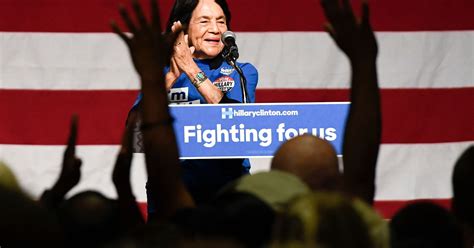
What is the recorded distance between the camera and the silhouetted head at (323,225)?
1.11 m

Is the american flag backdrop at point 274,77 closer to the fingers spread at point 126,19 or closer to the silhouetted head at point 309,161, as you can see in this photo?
the silhouetted head at point 309,161

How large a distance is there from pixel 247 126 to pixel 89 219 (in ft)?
5.54

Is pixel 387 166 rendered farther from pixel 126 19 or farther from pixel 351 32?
pixel 126 19

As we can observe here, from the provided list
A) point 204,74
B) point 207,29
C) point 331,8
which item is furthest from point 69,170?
point 207,29

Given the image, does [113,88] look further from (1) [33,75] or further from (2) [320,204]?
(2) [320,204]

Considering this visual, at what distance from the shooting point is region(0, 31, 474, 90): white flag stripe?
14.6 feet

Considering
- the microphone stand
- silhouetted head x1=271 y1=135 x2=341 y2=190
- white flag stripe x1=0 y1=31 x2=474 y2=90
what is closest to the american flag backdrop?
white flag stripe x1=0 y1=31 x2=474 y2=90

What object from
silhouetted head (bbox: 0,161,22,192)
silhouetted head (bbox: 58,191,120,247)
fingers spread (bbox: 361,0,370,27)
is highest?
fingers spread (bbox: 361,0,370,27)

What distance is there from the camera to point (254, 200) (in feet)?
4.34

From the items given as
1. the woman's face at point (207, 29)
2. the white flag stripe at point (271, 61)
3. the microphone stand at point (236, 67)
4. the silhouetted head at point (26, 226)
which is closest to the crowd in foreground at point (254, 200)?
the silhouetted head at point (26, 226)

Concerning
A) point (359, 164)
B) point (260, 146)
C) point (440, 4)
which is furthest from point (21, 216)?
point (440, 4)

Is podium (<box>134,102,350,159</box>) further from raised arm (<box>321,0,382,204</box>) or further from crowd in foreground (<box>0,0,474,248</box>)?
raised arm (<box>321,0,382,204</box>)

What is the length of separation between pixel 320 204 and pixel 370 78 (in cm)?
42

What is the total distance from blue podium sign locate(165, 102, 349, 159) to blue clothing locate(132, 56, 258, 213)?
0.19 ft
